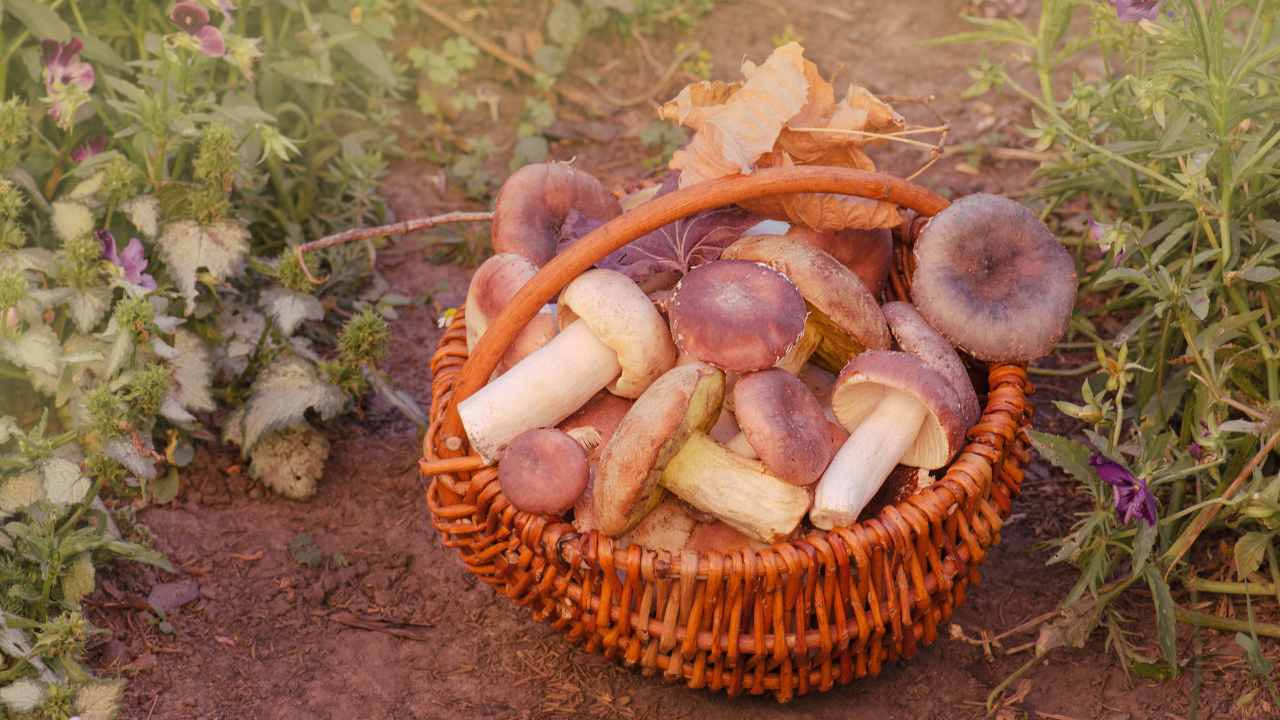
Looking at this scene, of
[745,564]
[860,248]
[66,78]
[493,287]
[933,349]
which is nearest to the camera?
[745,564]

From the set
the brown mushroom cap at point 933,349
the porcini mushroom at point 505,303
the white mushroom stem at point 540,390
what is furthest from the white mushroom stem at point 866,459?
the porcini mushroom at point 505,303

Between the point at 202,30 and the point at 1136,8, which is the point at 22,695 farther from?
the point at 1136,8

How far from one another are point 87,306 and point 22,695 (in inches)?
40.3

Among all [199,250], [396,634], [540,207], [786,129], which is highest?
[786,129]

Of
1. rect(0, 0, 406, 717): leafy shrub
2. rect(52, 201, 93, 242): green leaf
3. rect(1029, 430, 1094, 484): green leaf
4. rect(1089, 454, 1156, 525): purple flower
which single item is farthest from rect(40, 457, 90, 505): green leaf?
rect(1089, 454, 1156, 525): purple flower

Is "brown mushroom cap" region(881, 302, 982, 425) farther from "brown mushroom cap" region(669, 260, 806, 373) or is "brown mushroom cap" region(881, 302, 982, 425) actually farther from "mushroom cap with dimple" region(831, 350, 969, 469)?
"brown mushroom cap" region(669, 260, 806, 373)

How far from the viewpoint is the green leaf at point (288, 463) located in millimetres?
3236

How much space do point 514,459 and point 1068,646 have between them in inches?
53.5

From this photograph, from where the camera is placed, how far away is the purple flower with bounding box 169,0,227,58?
3117 mm

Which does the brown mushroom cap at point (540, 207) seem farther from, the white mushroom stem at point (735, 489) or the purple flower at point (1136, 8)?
the purple flower at point (1136, 8)

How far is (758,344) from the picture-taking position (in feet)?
7.79

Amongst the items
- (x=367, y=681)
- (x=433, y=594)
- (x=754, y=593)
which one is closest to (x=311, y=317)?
(x=433, y=594)

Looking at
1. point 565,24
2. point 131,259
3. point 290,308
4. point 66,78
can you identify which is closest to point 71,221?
point 131,259

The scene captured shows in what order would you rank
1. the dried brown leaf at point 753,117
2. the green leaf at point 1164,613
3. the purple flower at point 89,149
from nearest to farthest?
the green leaf at point 1164,613 → the dried brown leaf at point 753,117 → the purple flower at point 89,149
